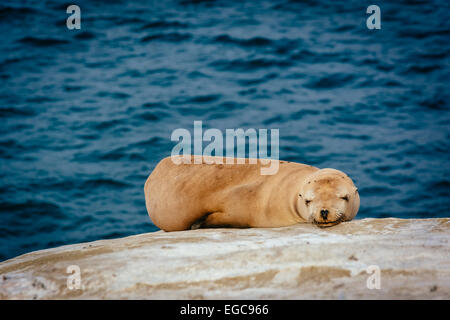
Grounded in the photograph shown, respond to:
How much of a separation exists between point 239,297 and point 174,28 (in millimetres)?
11586

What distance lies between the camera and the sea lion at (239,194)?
15.4 ft

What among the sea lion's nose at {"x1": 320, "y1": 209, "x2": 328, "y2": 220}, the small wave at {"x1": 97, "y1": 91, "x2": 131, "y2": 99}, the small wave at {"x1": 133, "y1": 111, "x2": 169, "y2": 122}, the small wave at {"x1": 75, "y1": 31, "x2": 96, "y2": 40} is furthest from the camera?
the small wave at {"x1": 75, "y1": 31, "x2": 96, "y2": 40}

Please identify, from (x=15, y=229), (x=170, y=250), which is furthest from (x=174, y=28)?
(x=170, y=250)

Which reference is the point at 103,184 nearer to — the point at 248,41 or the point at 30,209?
the point at 30,209

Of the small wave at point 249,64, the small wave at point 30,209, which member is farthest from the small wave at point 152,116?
the small wave at point 30,209

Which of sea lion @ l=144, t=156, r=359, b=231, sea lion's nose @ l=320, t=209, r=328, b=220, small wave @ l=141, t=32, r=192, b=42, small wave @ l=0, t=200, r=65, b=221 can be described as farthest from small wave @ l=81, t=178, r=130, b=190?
sea lion's nose @ l=320, t=209, r=328, b=220

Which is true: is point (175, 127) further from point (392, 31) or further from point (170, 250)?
point (170, 250)

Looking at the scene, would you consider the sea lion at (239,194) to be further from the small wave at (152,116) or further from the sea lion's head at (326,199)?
the small wave at (152,116)

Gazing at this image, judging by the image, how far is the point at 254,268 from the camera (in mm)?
3518

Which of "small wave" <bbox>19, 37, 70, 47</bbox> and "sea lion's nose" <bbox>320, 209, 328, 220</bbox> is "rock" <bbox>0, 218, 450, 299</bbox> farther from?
"small wave" <bbox>19, 37, 70, 47</bbox>

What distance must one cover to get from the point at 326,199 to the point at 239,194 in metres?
1.03

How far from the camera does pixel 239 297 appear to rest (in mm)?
3184

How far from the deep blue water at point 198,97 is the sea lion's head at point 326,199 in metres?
4.74

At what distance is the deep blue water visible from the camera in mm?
9523
